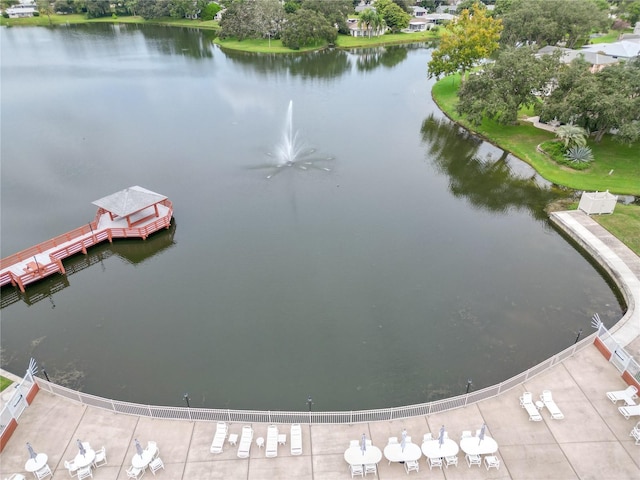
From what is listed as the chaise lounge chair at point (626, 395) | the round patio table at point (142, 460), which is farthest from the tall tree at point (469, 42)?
the round patio table at point (142, 460)

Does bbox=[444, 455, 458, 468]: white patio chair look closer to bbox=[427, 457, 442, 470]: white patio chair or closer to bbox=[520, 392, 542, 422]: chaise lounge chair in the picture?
bbox=[427, 457, 442, 470]: white patio chair

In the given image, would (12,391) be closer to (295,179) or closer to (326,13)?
(295,179)

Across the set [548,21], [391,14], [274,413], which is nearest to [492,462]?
[274,413]

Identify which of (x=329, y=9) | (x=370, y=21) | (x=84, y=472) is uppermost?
(x=329, y=9)

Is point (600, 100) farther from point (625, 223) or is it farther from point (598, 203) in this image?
point (625, 223)

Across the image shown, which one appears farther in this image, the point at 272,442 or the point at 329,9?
the point at 329,9

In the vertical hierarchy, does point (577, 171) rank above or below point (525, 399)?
below

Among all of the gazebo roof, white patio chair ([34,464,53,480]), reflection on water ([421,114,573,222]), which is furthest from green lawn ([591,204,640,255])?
white patio chair ([34,464,53,480])
